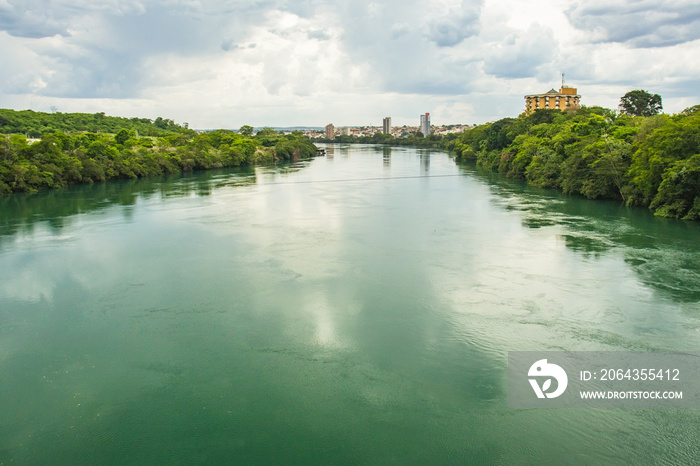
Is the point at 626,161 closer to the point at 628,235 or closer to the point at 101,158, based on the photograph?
the point at 628,235

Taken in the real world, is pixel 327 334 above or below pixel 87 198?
below

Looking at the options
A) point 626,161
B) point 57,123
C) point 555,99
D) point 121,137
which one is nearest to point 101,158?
point 121,137

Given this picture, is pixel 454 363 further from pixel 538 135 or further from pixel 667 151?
pixel 538 135

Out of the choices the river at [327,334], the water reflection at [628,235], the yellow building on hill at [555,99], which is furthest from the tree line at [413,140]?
the river at [327,334]

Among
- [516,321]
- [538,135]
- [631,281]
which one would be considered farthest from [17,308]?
[538,135]

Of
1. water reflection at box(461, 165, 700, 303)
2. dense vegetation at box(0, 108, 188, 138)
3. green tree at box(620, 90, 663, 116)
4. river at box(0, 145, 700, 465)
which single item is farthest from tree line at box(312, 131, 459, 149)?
river at box(0, 145, 700, 465)

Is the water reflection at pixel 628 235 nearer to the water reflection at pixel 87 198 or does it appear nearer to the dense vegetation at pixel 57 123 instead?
the water reflection at pixel 87 198

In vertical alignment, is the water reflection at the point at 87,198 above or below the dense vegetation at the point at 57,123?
below
